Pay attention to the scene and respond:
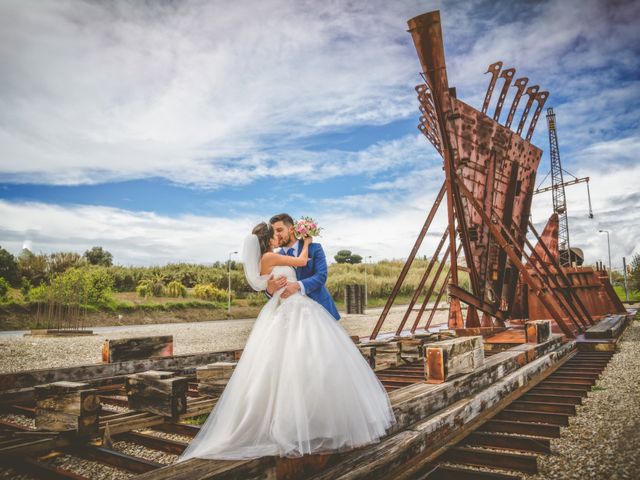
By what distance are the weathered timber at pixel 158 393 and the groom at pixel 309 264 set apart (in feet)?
3.43

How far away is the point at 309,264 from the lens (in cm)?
351

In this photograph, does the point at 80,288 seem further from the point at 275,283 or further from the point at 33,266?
the point at 275,283

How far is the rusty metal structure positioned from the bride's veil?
5.07 meters

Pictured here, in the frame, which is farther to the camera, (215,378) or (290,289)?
(215,378)

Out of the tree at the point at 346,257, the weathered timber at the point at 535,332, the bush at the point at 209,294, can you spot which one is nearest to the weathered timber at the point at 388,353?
the weathered timber at the point at 535,332

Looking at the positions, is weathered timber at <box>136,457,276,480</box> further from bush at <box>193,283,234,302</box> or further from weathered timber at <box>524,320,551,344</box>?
bush at <box>193,283,234,302</box>

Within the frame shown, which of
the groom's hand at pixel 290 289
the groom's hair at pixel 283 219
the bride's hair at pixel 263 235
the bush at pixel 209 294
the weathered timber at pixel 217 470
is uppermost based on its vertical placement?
the groom's hair at pixel 283 219

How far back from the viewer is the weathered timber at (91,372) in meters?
4.54

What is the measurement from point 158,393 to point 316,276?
1.55 meters

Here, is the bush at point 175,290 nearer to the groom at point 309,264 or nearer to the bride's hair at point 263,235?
the groom at point 309,264

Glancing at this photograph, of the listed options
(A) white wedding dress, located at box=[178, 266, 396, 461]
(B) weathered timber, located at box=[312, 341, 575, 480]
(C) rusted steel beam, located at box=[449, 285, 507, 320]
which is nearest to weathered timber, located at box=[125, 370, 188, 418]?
(A) white wedding dress, located at box=[178, 266, 396, 461]

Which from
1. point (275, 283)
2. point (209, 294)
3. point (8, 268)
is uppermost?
point (8, 268)

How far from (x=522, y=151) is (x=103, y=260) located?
152 feet

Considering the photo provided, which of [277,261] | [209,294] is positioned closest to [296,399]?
[277,261]
